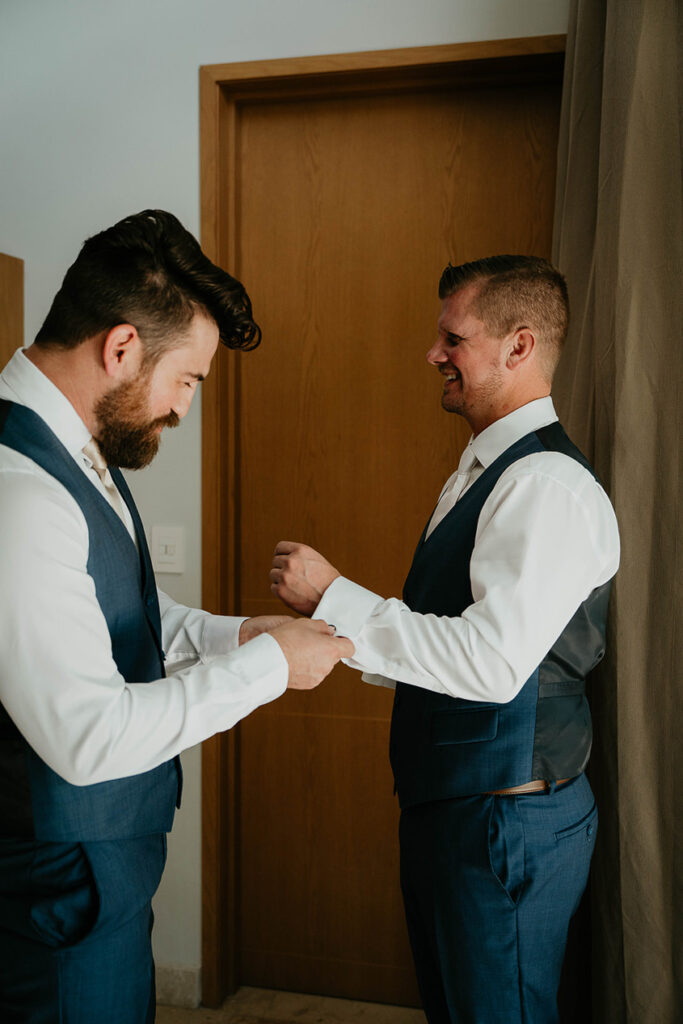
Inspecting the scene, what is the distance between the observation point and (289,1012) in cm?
231

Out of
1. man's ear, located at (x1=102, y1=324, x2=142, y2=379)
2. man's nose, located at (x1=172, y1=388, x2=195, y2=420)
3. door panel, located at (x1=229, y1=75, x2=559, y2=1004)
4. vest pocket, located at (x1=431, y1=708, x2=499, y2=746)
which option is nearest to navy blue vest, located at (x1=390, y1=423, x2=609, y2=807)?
vest pocket, located at (x1=431, y1=708, x2=499, y2=746)

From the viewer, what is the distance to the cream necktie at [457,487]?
60.8 inches

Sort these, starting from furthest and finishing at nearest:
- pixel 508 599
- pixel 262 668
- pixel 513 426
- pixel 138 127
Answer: pixel 138 127 < pixel 513 426 < pixel 508 599 < pixel 262 668

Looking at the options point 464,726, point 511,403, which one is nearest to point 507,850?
point 464,726

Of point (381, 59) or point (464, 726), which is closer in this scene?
point (464, 726)

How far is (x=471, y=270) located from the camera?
5.04ft

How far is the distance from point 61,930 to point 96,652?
0.44m

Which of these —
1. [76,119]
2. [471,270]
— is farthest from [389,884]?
[76,119]

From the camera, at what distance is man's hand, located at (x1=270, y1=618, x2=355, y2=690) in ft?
3.85

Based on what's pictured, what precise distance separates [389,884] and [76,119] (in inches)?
94.5

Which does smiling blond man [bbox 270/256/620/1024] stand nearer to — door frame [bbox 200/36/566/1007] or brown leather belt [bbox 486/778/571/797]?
brown leather belt [bbox 486/778/571/797]

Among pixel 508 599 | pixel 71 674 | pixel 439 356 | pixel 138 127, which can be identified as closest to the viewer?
pixel 71 674

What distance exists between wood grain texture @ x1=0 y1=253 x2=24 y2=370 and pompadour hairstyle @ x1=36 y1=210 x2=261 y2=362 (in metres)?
1.16

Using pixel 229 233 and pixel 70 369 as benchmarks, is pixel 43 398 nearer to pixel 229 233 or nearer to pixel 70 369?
→ pixel 70 369
